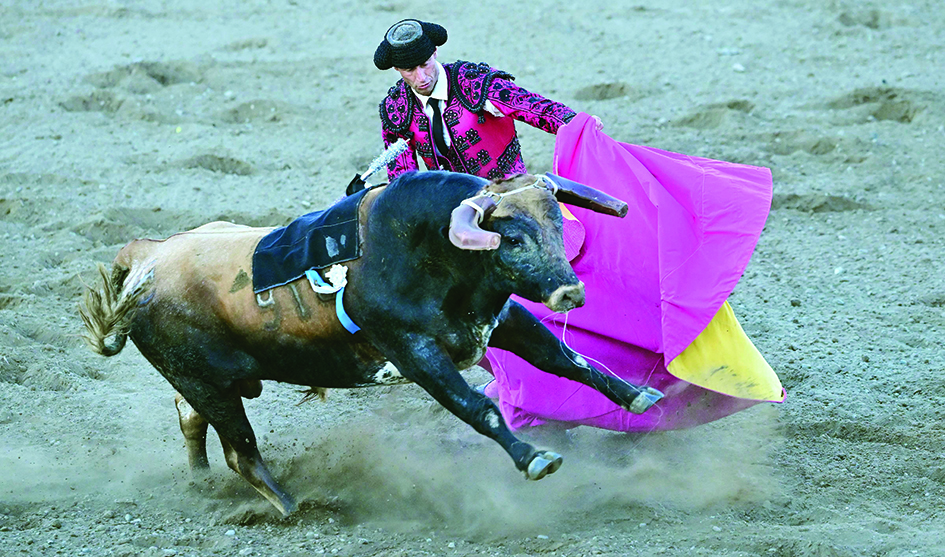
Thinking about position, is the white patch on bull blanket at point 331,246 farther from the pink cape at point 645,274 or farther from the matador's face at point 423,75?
the pink cape at point 645,274

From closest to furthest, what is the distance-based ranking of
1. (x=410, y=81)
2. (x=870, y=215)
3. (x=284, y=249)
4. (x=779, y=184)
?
(x=284, y=249)
(x=410, y=81)
(x=870, y=215)
(x=779, y=184)

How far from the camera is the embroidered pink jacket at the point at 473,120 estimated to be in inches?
186

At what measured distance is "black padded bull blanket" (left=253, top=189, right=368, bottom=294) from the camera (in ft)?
12.6

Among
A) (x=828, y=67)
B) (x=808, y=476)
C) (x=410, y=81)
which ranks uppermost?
(x=410, y=81)

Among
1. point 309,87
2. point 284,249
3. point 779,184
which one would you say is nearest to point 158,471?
point 284,249

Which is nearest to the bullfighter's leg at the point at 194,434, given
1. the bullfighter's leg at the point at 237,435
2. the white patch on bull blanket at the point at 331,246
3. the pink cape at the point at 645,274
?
the bullfighter's leg at the point at 237,435

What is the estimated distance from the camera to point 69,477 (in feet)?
15.4

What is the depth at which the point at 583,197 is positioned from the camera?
364cm

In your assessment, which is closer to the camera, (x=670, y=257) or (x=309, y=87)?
(x=670, y=257)

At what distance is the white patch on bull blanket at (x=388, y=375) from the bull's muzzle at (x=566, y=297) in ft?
2.76

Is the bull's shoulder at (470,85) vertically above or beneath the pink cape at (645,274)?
above

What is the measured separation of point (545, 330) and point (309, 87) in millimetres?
5874

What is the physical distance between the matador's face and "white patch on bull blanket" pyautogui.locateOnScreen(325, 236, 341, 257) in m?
1.03

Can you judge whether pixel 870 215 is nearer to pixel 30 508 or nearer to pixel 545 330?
pixel 545 330
